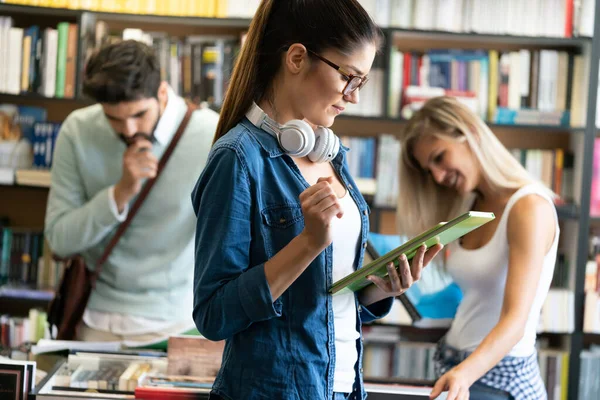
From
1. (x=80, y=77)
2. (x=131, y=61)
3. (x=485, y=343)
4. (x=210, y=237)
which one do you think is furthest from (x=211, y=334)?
(x=80, y=77)

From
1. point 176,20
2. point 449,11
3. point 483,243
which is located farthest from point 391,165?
Answer: point 483,243

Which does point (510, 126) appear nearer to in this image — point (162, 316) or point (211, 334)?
point (162, 316)

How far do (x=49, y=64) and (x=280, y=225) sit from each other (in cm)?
278

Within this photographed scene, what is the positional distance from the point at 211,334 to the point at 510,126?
2.74 metres

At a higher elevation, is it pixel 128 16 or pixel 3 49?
pixel 128 16

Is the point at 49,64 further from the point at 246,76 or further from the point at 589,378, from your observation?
the point at 589,378

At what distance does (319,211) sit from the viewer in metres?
1.14

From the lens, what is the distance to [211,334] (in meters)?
1.23

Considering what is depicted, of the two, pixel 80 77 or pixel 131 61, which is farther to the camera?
pixel 80 77

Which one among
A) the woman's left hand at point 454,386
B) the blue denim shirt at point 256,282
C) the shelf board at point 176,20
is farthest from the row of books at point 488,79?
the blue denim shirt at point 256,282

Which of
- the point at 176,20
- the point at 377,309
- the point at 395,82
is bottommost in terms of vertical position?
the point at 377,309

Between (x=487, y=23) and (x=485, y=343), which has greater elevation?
(x=487, y=23)

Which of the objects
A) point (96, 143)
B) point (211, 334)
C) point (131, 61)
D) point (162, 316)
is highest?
point (131, 61)

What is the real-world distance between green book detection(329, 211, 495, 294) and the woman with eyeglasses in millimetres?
22
